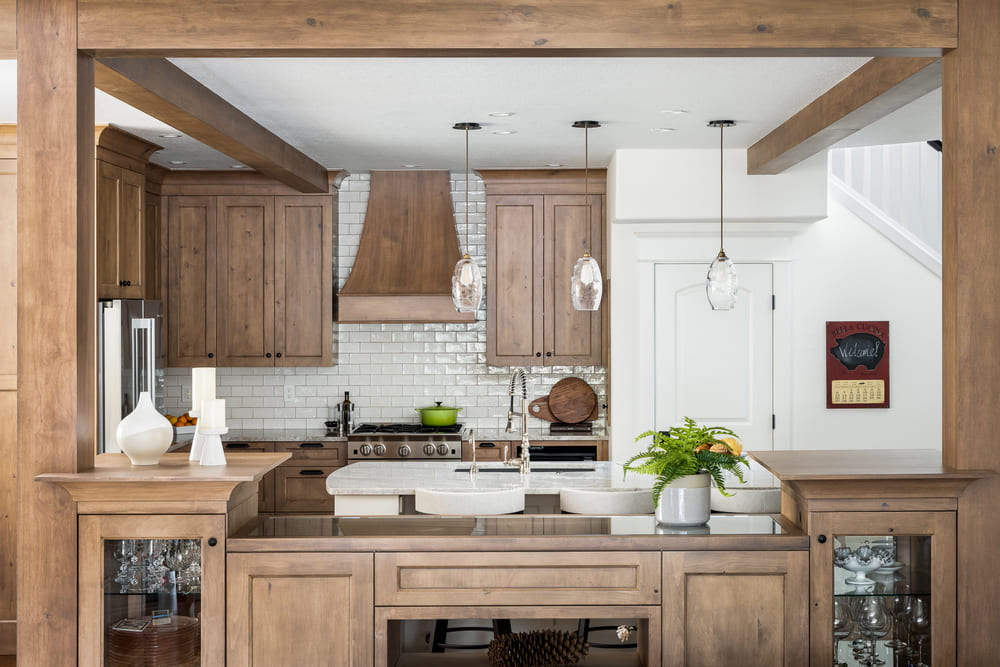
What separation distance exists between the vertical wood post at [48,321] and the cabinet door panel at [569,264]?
384 cm

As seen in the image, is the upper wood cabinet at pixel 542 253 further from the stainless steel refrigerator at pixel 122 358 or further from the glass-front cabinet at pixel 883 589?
the glass-front cabinet at pixel 883 589

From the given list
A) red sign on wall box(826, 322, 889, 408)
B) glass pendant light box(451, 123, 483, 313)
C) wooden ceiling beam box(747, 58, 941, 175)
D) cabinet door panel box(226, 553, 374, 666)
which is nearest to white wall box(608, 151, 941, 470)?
red sign on wall box(826, 322, 889, 408)

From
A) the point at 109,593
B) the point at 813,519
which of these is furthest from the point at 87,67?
the point at 813,519

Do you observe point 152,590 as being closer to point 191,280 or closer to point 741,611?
point 741,611

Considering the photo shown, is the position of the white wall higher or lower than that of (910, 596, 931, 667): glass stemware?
higher

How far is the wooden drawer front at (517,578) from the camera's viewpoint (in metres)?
2.90

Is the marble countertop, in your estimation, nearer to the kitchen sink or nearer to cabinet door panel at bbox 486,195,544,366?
the kitchen sink

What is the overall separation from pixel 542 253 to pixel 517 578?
3731 millimetres

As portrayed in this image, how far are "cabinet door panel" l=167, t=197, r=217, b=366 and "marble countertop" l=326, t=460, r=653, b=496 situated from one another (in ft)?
7.36

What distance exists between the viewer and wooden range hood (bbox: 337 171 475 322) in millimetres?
6270

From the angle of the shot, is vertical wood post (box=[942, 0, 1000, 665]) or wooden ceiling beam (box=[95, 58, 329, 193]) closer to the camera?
vertical wood post (box=[942, 0, 1000, 665])

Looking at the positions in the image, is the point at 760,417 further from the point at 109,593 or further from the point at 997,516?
the point at 109,593

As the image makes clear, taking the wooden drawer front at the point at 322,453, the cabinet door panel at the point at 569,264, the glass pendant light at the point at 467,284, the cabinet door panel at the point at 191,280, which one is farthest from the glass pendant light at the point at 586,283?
the cabinet door panel at the point at 191,280

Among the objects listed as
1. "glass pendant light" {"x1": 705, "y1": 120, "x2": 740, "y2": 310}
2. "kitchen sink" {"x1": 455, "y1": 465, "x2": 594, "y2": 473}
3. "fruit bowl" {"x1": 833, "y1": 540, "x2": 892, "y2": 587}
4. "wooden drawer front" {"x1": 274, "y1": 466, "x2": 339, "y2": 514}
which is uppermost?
"glass pendant light" {"x1": 705, "y1": 120, "x2": 740, "y2": 310}
